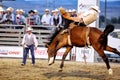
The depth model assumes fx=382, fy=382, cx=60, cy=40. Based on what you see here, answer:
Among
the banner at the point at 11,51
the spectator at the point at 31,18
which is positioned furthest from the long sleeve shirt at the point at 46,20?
the banner at the point at 11,51

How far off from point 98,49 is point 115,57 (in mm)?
5545

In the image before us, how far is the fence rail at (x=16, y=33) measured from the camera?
17.6 meters

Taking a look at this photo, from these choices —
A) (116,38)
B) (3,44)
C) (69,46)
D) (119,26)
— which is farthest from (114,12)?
(69,46)

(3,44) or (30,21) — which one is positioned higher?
(30,21)

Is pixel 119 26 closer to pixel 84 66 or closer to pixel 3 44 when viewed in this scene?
pixel 84 66

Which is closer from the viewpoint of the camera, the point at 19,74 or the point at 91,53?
the point at 19,74

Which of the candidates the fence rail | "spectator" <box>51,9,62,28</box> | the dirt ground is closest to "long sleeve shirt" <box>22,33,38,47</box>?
the dirt ground

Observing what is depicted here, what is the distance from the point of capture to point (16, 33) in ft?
59.1

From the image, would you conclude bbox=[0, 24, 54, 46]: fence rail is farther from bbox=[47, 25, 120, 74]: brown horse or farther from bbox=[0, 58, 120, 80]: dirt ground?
bbox=[47, 25, 120, 74]: brown horse

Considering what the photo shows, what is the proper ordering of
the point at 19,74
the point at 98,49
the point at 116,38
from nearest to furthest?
the point at 98,49 → the point at 19,74 → the point at 116,38

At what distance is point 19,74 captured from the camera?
1216 cm

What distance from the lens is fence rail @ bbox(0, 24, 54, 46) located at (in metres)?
17.6

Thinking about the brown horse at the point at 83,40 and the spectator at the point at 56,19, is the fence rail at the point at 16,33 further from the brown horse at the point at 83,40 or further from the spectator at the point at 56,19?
the brown horse at the point at 83,40

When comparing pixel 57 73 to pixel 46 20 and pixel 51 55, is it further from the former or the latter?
pixel 46 20
